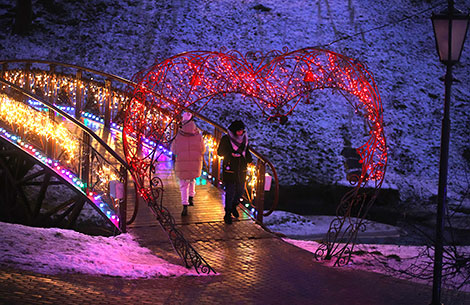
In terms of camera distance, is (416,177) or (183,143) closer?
(183,143)

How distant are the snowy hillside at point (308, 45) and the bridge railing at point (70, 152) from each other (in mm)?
10570

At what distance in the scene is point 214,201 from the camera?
12508 mm

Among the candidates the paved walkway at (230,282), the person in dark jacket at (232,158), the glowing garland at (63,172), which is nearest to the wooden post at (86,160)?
the glowing garland at (63,172)

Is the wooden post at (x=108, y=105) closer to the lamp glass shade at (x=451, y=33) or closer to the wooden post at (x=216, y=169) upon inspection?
the wooden post at (x=216, y=169)

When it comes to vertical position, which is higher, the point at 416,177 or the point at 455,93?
the point at 455,93

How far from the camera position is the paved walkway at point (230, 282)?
6.72m

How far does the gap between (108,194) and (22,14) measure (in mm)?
A: 18516

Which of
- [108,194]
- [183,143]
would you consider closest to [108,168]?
[108,194]

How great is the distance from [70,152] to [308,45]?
17.8m

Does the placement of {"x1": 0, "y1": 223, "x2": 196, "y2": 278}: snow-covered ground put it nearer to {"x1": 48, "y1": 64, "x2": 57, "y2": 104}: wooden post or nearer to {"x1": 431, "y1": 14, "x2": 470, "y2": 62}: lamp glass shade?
{"x1": 431, "y1": 14, "x2": 470, "y2": 62}: lamp glass shade

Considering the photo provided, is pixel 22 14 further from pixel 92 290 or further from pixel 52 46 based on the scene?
pixel 92 290

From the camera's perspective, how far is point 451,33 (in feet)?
23.1

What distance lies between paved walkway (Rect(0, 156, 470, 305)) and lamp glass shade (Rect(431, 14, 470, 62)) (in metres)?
3.21

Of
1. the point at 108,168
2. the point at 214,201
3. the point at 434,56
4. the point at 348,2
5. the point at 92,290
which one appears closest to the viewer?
the point at 92,290
